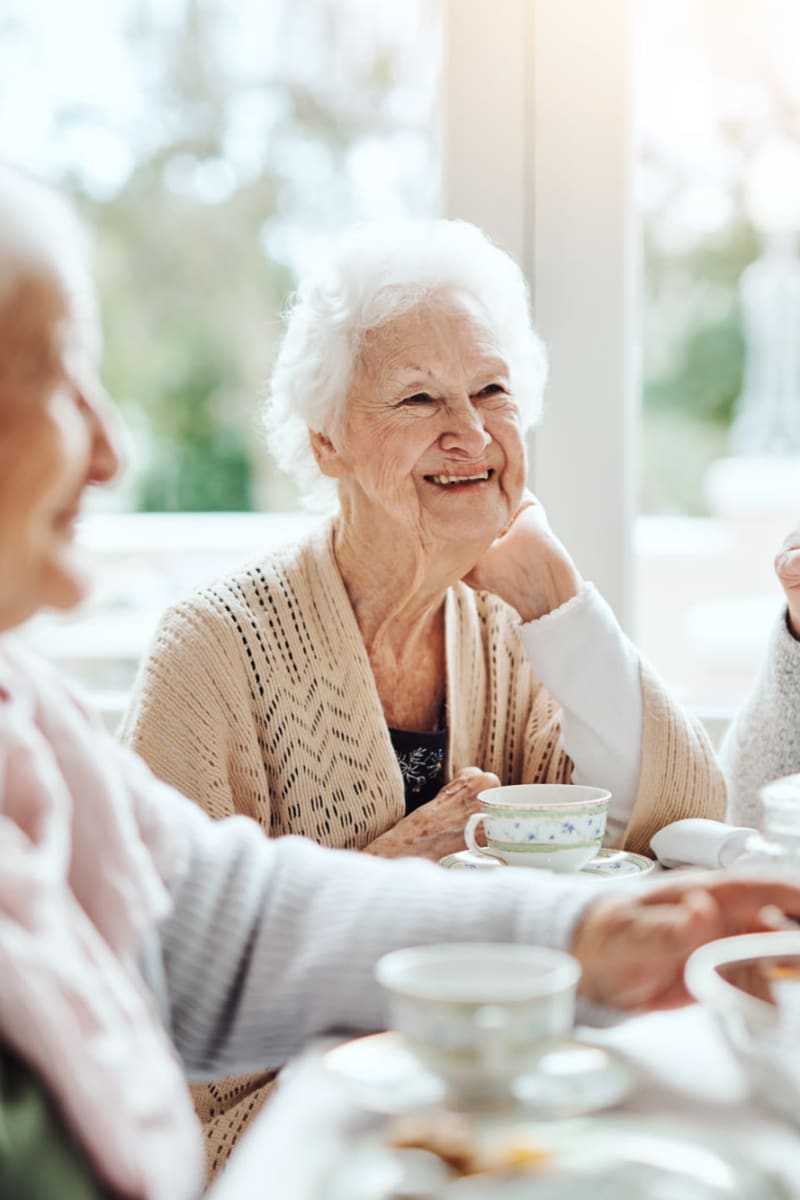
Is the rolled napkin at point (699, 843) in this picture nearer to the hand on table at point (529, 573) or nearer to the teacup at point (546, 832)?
the teacup at point (546, 832)

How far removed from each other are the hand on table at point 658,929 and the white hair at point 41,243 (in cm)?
57

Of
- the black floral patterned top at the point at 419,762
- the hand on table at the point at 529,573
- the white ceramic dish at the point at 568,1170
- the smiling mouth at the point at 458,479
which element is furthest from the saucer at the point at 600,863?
the white ceramic dish at the point at 568,1170

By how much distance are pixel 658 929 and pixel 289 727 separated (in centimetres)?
87

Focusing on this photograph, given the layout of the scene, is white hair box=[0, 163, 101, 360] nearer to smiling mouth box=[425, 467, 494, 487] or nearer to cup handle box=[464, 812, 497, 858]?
cup handle box=[464, 812, 497, 858]

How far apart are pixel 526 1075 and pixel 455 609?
125 centimetres

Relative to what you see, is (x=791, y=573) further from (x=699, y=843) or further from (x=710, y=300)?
(x=710, y=300)

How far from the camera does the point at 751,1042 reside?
864 millimetres

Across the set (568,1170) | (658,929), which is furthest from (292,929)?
(568,1170)

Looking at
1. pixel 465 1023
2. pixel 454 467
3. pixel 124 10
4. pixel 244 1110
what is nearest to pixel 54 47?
pixel 124 10

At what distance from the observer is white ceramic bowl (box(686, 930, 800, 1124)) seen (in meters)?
0.85

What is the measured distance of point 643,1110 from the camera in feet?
2.79

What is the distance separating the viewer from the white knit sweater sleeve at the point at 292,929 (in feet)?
3.52

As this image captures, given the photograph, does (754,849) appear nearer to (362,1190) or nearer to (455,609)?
(362,1190)

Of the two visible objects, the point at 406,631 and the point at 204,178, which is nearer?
the point at 406,631
